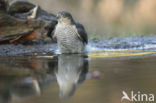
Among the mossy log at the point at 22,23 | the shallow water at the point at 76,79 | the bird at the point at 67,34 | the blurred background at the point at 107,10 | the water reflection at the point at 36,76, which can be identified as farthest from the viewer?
the blurred background at the point at 107,10

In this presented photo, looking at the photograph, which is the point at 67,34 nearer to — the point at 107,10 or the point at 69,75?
the point at 69,75

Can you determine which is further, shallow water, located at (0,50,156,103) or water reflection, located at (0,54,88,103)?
water reflection, located at (0,54,88,103)

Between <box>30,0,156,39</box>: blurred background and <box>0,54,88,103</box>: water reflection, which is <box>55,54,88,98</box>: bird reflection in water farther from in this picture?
<box>30,0,156,39</box>: blurred background

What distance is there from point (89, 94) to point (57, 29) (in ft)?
15.3

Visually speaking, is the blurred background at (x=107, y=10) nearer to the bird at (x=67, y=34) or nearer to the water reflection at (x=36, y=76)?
the bird at (x=67, y=34)

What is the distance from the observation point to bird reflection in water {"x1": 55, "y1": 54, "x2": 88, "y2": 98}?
4.65 meters

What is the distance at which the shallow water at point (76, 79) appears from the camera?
14.1 feet

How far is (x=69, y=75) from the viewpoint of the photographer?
18.8 feet

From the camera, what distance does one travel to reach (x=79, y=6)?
24.8 meters

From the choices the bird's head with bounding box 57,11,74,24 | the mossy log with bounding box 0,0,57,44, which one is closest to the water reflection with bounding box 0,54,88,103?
the bird's head with bounding box 57,11,74,24

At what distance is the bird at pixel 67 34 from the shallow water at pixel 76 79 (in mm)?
1043

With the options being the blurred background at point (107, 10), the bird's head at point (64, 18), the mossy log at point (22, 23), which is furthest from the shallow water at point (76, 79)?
the blurred background at point (107, 10)

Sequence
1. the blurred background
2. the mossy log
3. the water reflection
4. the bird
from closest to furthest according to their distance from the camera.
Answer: the water reflection
the bird
the mossy log
the blurred background

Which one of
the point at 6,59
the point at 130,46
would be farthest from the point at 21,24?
the point at 130,46
